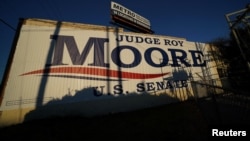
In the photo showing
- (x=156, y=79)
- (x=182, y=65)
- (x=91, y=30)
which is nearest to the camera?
(x=91, y=30)

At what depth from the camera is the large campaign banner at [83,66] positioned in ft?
29.2

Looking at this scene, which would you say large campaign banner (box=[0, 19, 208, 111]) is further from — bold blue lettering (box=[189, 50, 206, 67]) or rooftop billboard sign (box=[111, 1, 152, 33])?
rooftop billboard sign (box=[111, 1, 152, 33])

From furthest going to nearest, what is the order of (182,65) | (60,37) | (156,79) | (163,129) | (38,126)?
(182,65) < (156,79) < (60,37) < (38,126) < (163,129)

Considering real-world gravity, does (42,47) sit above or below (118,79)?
above

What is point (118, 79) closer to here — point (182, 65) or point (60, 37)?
point (60, 37)

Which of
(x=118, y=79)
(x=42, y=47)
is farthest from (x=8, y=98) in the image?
(x=118, y=79)

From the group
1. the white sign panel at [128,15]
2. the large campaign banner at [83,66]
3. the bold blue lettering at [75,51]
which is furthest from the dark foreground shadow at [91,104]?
the white sign panel at [128,15]

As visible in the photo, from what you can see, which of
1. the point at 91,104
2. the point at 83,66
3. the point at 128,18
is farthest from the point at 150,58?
the point at 91,104

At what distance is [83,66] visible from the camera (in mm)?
10414

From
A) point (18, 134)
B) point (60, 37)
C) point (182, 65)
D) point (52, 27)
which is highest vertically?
point (52, 27)

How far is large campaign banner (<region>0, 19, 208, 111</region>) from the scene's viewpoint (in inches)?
351

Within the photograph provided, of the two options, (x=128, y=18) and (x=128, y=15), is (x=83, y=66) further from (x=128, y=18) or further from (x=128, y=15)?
(x=128, y=15)

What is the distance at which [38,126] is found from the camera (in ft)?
24.0

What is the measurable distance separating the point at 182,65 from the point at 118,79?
768cm
